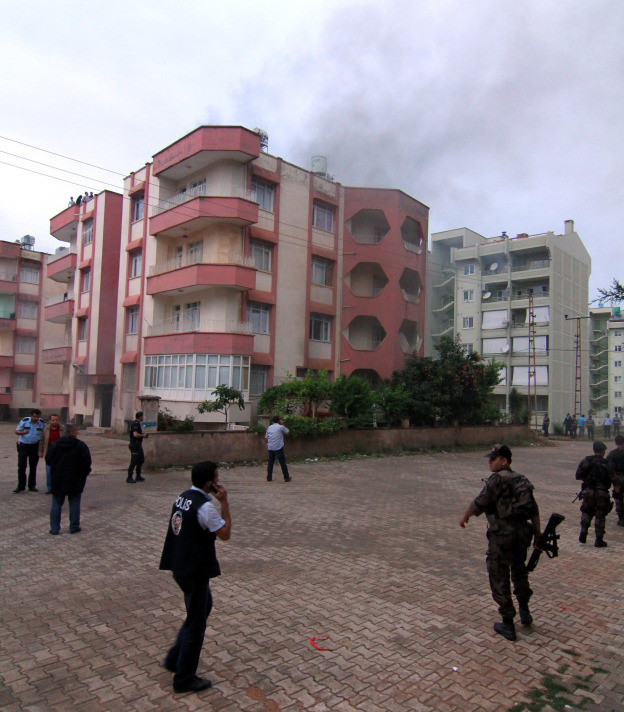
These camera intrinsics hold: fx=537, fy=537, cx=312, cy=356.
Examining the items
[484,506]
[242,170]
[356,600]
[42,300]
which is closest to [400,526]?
[356,600]

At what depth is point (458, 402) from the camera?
24156 mm

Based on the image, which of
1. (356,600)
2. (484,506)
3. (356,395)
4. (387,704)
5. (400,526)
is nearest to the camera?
(387,704)

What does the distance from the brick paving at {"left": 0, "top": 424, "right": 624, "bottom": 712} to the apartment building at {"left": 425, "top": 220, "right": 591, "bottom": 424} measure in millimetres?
39320

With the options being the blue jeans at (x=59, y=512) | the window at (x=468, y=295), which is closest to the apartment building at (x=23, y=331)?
the blue jeans at (x=59, y=512)

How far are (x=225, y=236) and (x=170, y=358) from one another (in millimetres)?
5822

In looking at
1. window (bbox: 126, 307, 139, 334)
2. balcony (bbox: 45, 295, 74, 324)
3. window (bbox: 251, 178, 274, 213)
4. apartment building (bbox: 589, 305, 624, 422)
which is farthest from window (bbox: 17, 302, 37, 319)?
apartment building (bbox: 589, 305, 624, 422)

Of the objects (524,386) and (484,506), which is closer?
(484,506)

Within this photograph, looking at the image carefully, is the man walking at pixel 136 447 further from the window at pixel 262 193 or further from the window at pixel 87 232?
the window at pixel 87 232

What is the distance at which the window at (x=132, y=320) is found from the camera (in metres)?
27.2

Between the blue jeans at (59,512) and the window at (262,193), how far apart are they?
18.5 metres

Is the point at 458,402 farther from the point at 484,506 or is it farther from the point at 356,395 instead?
the point at 484,506

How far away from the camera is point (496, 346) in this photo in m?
50.3

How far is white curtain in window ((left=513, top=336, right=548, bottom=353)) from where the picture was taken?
47375mm

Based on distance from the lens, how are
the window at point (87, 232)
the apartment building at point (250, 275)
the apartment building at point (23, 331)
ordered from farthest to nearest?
the apartment building at point (23, 331) → the window at point (87, 232) → the apartment building at point (250, 275)
